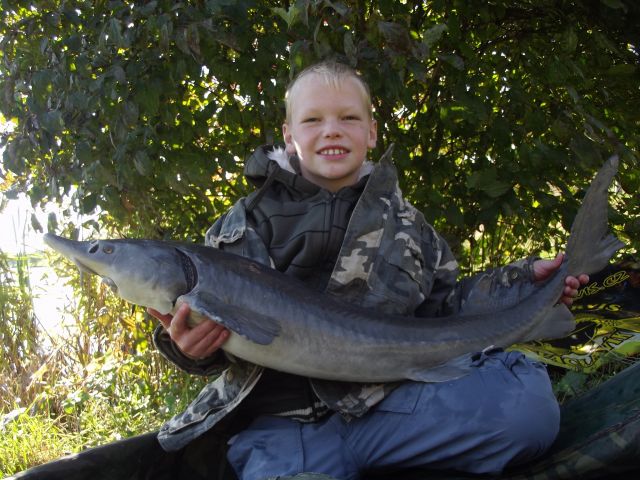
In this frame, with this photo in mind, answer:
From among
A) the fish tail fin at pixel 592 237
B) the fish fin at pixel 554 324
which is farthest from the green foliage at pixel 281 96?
the fish fin at pixel 554 324

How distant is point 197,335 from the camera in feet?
→ 7.60

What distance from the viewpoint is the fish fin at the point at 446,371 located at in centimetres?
239

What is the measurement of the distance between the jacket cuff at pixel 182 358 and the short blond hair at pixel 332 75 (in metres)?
1.02

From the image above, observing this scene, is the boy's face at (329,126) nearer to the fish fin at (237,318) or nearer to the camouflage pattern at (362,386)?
the camouflage pattern at (362,386)

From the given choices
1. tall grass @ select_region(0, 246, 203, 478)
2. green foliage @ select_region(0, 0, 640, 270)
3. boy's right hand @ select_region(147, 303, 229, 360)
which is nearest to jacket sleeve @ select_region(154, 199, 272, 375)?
boy's right hand @ select_region(147, 303, 229, 360)

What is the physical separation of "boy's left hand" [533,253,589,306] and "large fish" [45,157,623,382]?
34cm

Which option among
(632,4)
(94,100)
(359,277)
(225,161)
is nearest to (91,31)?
(94,100)

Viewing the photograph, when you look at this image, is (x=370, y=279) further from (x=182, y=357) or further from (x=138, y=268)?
(x=138, y=268)

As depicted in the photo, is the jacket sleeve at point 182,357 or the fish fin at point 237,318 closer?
the fish fin at point 237,318

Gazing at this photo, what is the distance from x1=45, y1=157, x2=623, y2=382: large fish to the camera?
2264mm

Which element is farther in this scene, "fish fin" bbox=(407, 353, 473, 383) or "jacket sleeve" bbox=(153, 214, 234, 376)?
"jacket sleeve" bbox=(153, 214, 234, 376)

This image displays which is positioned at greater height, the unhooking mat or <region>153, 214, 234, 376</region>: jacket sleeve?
<region>153, 214, 234, 376</region>: jacket sleeve

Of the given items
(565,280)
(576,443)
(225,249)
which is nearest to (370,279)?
(225,249)

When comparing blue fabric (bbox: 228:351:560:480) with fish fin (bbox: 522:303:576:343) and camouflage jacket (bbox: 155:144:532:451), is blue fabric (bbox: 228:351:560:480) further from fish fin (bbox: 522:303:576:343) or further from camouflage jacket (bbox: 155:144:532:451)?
fish fin (bbox: 522:303:576:343)
